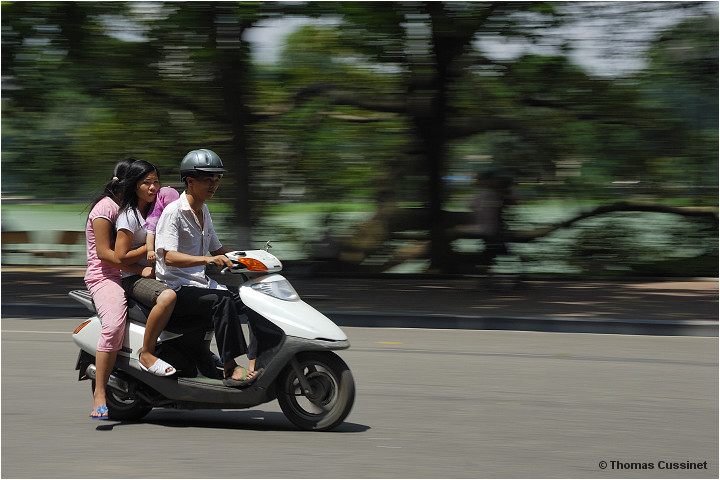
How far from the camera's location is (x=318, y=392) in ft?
19.3

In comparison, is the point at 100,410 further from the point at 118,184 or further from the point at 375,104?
the point at 375,104

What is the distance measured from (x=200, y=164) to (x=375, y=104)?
9.05 m

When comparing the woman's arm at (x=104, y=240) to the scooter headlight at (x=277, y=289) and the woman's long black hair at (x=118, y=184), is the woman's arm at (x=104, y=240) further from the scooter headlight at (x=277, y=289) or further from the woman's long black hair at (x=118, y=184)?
the scooter headlight at (x=277, y=289)

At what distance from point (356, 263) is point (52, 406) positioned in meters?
9.42

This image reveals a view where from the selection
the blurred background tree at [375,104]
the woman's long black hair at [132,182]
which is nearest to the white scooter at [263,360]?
the woman's long black hair at [132,182]

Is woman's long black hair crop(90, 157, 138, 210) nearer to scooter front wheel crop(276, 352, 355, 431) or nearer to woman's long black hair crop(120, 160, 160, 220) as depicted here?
woman's long black hair crop(120, 160, 160, 220)

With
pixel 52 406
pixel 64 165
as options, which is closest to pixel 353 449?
pixel 52 406

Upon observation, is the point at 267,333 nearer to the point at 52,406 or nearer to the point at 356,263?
the point at 52,406

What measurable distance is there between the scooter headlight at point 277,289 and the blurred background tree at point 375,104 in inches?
328

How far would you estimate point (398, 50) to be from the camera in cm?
1399

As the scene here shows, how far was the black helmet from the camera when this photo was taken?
591 centimetres

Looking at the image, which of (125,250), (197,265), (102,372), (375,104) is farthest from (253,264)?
(375,104)

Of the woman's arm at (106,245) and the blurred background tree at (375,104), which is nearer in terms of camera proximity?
the woman's arm at (106,245)

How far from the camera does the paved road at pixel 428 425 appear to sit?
5.12 meters
